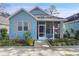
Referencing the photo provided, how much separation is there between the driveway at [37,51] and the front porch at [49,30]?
592mm

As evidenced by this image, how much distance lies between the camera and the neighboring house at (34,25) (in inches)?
348

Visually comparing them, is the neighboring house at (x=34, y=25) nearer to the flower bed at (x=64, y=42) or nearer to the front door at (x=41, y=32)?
the front door at (x=41, y=32)

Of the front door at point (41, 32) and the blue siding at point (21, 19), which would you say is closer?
the blue siding at point (21, 19)

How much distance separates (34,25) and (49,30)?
74cm

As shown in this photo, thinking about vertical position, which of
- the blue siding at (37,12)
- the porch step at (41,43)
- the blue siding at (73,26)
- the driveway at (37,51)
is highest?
the blue siding at (37,12)

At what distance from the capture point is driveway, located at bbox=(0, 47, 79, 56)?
770 cm

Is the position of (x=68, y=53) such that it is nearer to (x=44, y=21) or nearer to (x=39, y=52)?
(x=39, y=52)

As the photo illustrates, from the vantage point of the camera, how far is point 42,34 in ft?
29.9

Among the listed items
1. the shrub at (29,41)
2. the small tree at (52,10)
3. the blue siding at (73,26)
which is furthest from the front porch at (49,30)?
the small tree at (52,10)

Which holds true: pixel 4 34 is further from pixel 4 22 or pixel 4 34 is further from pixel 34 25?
pixel 34 25

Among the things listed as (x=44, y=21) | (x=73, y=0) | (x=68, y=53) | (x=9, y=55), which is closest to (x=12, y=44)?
(x=9, y=55)

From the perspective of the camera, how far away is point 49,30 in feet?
29.5

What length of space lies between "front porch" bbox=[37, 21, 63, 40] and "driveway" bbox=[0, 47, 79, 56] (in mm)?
592

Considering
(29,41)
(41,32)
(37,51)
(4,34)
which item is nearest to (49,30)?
(41,32)
